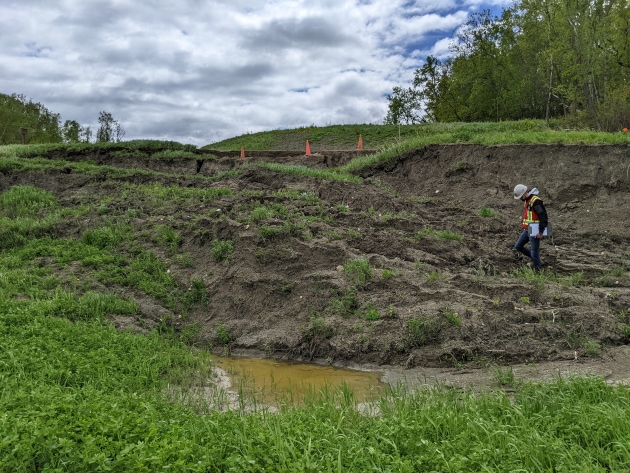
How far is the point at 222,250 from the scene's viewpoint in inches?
437

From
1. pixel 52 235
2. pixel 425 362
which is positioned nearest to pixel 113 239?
pixel 52 235

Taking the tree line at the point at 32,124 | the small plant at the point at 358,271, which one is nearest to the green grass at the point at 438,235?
the small plant at the point at 358,271

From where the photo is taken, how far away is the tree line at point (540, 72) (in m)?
23.6

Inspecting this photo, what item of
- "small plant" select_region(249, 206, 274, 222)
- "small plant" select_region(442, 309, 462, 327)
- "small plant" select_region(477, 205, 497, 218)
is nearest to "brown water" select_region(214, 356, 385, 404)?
"small plant" select_region(442, 309, 462, 327)

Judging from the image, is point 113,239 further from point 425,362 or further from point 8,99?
point 8,99

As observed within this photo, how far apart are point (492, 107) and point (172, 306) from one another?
121 ft

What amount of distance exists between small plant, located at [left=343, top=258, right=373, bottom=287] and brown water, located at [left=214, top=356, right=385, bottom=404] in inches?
78.6

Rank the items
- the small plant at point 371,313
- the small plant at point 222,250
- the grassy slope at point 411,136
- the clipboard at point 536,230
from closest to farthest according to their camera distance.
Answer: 1. the small plant at point 371,313
2. the clipboard at point 536,230
3. the small plant at point 222,250
4. the grassy slope at point 411,136

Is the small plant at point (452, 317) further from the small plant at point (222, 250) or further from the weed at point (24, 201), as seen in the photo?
the weed at point (24, 201)

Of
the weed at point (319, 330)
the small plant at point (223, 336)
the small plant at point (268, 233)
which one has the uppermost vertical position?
the small plant at point (268, 233)

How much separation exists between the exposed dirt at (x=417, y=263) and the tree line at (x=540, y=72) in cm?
853

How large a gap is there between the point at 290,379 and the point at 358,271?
2.82 meters

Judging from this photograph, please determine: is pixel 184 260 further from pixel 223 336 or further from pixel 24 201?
pixel 24 201

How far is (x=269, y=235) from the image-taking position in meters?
11.1
